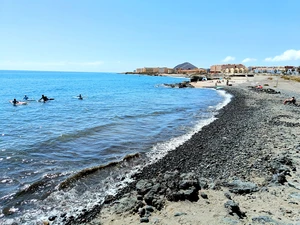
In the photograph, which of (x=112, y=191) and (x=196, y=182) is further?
(x=112, y=191)

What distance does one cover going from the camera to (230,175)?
9344 millimetres

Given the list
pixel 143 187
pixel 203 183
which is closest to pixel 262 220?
pixel 203 183

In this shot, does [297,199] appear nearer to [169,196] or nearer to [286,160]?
[286,160]

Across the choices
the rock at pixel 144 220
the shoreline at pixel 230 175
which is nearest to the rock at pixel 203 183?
the shoreline at pixel 230 175

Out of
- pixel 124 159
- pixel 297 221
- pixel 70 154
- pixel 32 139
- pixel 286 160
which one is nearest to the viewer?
pixel 297 221

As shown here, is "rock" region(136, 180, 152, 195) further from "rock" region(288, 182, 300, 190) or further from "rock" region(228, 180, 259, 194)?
"rock" region(288, 182, 300, 190)

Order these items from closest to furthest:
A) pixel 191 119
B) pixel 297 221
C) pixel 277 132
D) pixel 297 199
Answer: pixel 297 221, pixel 297 199, pixel 277 132, pixel 191 119

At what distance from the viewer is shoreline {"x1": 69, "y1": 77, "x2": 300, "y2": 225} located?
655 cm

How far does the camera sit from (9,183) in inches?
402

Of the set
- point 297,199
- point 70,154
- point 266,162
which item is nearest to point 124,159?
point 70,154

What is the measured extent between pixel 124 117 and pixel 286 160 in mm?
18068

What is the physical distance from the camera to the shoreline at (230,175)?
21.5 feet

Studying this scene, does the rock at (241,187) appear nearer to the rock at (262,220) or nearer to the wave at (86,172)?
the rock at (262,220)

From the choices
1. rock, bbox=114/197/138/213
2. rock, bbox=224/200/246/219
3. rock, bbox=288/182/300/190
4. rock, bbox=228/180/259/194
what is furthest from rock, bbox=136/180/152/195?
rock, bbox=288/182/300/190
